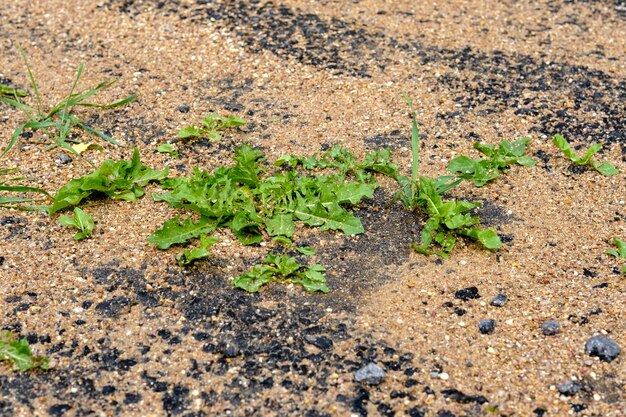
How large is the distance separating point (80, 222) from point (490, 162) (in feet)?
6.38

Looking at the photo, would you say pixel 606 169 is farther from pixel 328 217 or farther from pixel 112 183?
pixel 112 183

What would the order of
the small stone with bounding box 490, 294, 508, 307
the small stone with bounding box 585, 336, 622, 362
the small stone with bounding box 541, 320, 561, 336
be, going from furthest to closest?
the small stone with bounding box 490, 294, 508, 307 → the small stone with bounding box 541, 320, 561, 336 → the small stone with bounding box 585, 336, 622, 362

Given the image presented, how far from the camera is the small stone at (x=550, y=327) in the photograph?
120 inches

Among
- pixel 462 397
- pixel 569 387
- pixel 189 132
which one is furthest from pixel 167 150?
pixel 569 387

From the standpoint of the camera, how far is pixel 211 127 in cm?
420

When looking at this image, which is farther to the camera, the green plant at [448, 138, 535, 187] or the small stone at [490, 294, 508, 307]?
the green plant at [448, 138, 535, 187]

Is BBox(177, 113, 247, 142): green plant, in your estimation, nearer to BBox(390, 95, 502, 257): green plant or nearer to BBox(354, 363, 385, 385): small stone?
BBox(390, 95, 502, 257): green plant

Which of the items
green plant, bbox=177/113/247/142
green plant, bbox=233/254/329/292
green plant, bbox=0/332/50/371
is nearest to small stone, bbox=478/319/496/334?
green plant, bbox=233/254/329/292

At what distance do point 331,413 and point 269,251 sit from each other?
2.93ft

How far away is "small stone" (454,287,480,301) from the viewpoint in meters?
3.21

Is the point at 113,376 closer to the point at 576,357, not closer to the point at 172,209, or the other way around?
the point at 172,209

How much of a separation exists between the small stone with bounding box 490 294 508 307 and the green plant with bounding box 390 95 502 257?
0.28m

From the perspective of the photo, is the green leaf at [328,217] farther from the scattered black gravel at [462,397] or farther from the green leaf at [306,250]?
the scattered black gravel at [462,397]

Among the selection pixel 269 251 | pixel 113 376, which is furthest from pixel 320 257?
pixel 113 376
